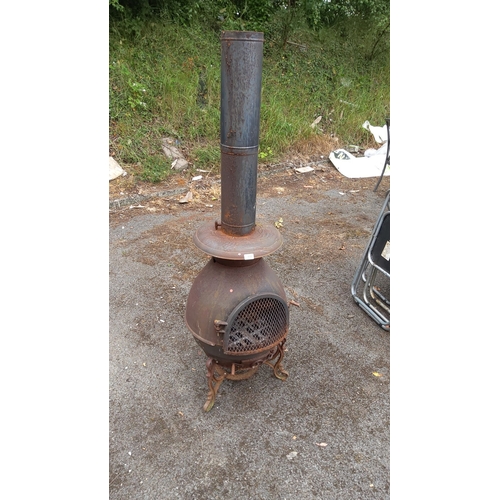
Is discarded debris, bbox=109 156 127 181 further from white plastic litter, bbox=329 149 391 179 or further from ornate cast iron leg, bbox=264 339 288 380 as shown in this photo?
ornate cast iron leg, bbox=264 339 288 380

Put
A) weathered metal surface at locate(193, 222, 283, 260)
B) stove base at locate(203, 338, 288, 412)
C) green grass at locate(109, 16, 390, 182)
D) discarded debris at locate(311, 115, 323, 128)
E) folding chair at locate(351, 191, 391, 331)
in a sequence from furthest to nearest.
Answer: discarded debris at locate(311, 115, 323, 128) < green grass at locate(109, 16, 390, 182) < folding chair at locate(351, 191, 391, 331) < stove base at locate(203, 338, 288, 412) < weathered metal surface at locate(193, 222, 283, 260)

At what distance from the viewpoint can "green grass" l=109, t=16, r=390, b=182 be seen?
20.8ft

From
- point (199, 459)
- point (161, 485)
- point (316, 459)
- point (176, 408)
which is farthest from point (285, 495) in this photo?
point (176, 408)

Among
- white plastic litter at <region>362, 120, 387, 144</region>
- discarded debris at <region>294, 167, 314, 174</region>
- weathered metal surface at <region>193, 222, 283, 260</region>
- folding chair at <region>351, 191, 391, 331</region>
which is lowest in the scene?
folding chair at <region>351, 191, 391, 331</region>

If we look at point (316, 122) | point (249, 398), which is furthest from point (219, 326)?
point (316, 122)

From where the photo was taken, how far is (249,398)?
2.69m

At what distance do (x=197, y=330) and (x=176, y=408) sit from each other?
624 millimetres

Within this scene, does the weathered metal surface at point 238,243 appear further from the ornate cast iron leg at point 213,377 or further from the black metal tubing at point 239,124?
the ornate cast iron leg at point 213,377

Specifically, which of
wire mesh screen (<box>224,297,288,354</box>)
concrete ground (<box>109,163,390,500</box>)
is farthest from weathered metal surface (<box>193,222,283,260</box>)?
concrete ground (<box>109,163,390,500</box>)

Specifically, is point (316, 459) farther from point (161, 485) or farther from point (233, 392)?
point (161, 485)

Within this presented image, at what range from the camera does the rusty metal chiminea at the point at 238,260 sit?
2.03 metres

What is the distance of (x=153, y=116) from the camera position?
21.4 feet

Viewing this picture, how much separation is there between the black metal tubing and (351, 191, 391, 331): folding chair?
58.7 inches

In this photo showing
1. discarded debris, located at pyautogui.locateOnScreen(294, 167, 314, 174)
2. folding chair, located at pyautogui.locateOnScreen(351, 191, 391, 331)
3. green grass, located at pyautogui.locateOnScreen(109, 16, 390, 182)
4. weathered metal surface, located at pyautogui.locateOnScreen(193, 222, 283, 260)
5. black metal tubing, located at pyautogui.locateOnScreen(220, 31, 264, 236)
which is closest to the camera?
black metal tubing, located at pyautogui.locateOnScreen(220, 31, 264, 236)
